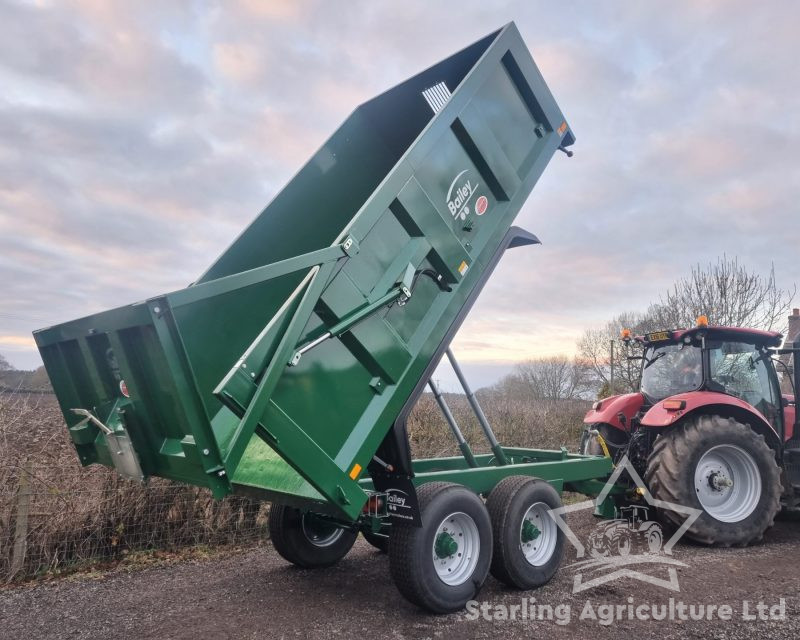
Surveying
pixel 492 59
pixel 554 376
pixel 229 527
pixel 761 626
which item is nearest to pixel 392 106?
pixel 492 59

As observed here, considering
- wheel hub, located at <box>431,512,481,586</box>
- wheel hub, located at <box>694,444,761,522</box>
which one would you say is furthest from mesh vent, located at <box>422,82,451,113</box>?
wheel hub, located at <box>694,444,761,522</box>

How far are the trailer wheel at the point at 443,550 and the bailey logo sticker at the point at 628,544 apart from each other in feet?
2.63

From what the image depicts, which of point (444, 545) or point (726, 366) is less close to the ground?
point (726, 366)

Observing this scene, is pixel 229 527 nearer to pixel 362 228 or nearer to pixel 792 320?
pixel 362 228

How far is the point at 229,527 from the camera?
604cm

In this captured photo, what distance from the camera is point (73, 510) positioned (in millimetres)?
5227

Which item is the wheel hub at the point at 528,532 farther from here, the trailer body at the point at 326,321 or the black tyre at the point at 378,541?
the black tyre at the point at 378,541

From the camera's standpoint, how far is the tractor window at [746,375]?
626 centimetres

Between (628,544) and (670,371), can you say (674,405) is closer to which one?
(670,371)

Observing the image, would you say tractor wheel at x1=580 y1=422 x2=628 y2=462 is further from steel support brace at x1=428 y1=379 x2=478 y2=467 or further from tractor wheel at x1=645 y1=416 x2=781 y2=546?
steel support brace at x1=428 y1=379 x2=478 y2=467

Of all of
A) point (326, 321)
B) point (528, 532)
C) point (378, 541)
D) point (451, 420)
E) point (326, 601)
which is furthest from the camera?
point (378, 541)

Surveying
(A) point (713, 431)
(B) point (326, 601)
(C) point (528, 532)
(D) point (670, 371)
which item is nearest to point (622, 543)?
(A) point (713, 431)

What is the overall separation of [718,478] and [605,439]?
1.31m

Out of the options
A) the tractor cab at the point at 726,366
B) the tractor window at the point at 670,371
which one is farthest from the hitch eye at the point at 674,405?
the tractor window at the point at 670,371
